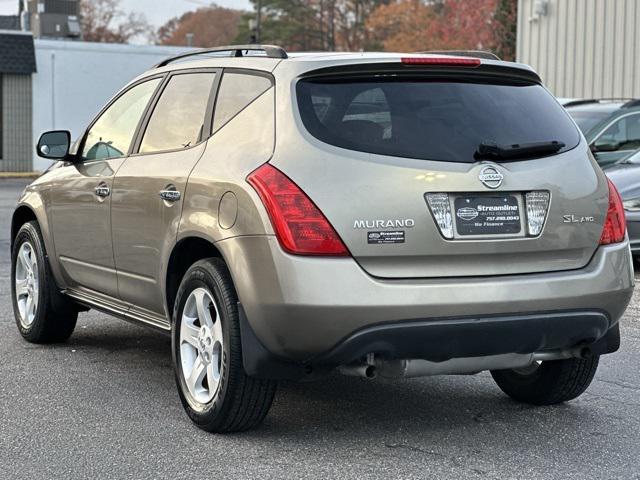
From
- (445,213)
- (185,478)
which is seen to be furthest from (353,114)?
(185,478)

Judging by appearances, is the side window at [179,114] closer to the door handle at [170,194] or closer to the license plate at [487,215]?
the door handle at [170,194]

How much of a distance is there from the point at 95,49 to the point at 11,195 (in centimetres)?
937

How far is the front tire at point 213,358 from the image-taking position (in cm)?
480

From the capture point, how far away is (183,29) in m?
99.6

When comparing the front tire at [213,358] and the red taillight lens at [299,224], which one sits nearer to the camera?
the red taillight lens at [299,224]

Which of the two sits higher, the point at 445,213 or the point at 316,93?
the point at 316,93

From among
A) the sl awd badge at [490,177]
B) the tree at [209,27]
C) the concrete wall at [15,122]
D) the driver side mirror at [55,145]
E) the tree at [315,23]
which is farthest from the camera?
the tree at [209,27]

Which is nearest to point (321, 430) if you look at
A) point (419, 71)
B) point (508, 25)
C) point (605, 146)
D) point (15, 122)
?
point (419, 71)

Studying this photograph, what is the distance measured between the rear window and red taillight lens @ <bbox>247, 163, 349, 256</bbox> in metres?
0.31

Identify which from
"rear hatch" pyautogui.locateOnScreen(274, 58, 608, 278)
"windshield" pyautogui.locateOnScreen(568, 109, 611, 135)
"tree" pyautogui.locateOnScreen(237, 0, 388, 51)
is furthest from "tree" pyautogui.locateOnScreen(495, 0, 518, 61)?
"rear hatch" pyautogui.locateOnScreen(274, 58, 608, 278)

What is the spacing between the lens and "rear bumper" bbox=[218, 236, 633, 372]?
4477 millimetres

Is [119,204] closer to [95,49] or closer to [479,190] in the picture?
[479,190]

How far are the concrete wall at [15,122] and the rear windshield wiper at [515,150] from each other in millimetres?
27206

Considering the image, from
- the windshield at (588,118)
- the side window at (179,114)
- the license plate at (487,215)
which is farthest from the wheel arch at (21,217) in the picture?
the windshield at (588,118)
